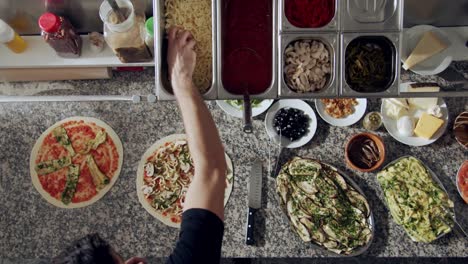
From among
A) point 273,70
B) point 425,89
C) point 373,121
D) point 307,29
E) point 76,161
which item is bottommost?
point 76,161

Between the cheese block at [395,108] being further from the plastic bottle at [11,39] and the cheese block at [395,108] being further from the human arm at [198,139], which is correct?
the plastic bottle at [11,39]

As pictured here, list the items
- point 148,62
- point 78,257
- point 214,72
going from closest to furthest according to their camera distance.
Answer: point 78,257
point 214,72
point 148,62

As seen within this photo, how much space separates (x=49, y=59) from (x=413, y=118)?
4.08 ft

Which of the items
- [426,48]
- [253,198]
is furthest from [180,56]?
[426,48]

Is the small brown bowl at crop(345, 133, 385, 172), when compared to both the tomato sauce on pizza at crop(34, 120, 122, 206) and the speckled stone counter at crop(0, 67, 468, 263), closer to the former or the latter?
the speckled stone counter at crop(0, 67, 468, 263)

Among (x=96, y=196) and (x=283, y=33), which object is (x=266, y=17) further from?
(x=96, y=196)

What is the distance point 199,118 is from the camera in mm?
1166

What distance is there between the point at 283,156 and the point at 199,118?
50 cm

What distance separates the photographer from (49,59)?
5.04 feet

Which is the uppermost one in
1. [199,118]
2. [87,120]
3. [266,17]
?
[266,17]

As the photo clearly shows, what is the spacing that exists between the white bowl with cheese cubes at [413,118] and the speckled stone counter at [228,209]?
4 cm

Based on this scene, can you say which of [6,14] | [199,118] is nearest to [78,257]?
[199,118]

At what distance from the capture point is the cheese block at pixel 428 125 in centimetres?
149

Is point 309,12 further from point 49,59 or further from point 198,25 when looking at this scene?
point 49,59
